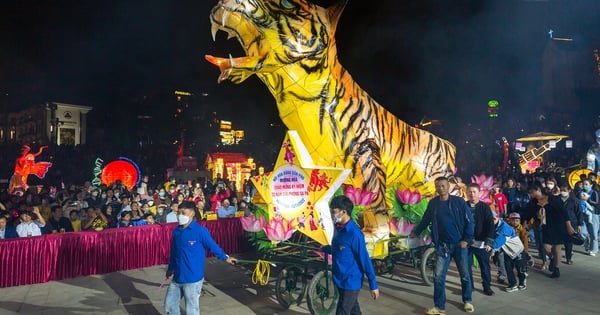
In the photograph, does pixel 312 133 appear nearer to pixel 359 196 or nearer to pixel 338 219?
pixel 359 196

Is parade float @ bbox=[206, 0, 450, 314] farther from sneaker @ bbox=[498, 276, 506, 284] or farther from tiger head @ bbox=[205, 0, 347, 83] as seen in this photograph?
sneaker @ bbox=[498, 276, 506, 284]

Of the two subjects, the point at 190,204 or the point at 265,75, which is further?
the point at 265,75

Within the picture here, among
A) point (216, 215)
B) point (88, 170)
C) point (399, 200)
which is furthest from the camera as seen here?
point (88, 170)

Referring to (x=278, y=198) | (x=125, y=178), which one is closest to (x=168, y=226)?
(x=278, y=198)

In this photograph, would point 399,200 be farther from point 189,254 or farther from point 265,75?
point 189,254

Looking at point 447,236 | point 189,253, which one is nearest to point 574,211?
point 447,236

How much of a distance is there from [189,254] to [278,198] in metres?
1.63

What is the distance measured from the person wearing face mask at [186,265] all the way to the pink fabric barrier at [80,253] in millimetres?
3721

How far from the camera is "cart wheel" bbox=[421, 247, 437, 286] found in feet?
20.8

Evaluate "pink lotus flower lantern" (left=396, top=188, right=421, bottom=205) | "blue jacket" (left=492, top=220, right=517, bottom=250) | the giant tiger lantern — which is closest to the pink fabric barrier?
the giant tiger lantern

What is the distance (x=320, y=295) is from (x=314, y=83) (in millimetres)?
2682

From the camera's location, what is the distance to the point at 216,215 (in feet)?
33.5

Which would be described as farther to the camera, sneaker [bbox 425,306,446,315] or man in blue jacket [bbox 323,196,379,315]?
sneaker [bbox 425,306,446,315]

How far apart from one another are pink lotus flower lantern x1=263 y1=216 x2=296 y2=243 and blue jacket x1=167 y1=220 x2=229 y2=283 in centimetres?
110
